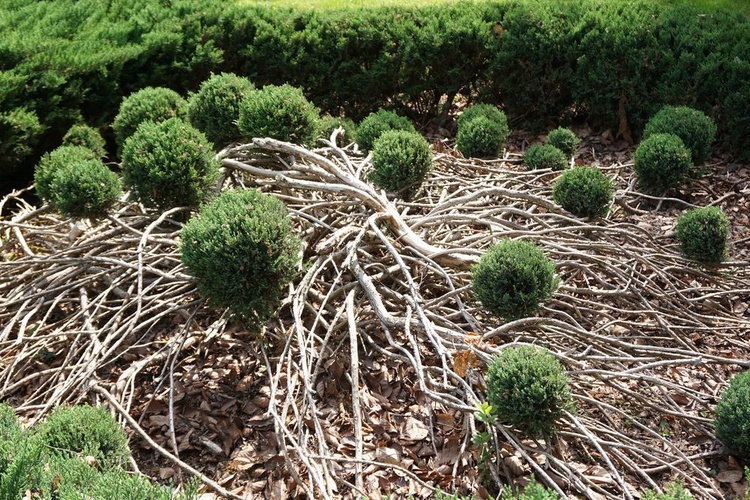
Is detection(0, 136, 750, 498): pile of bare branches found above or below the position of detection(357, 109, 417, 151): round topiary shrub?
below

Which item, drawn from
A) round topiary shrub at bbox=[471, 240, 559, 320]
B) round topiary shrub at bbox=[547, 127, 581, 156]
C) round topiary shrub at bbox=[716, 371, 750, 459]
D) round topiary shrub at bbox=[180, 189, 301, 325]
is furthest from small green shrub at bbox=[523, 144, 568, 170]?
round topiary shrub at bbox=[180, 189, 301, 325]

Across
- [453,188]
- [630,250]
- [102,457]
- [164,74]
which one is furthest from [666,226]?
[164,74]

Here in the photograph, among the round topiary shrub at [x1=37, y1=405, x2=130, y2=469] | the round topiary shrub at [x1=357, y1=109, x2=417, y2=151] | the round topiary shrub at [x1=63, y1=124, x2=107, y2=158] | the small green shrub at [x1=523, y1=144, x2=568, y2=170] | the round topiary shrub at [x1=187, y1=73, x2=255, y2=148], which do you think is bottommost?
the round topiary shrub at [x1=63, y1=124, x2=107, y2=158]

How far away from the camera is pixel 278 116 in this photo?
4895mm

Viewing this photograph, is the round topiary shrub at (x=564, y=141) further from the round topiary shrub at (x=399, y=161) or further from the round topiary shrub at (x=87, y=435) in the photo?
the round topiary shrub at (x=87, y=435)

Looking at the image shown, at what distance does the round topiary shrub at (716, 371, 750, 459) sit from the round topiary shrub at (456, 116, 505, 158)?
3270mm

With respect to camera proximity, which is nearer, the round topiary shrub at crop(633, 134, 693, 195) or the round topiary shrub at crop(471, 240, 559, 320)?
the round topiary shrub at crop(471, 240, 559, 320)

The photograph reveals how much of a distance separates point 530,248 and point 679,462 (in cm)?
133

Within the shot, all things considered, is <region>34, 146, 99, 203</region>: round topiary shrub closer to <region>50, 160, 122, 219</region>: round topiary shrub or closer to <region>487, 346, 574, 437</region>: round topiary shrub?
<region>50, 160, 122, 219</region>: round topiary shrub

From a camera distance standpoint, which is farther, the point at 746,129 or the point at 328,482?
the point at 746,129

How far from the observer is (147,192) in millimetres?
4504

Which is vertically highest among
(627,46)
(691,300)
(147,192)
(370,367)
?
(627,46)

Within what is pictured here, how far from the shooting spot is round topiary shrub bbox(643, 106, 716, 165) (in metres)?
6.10

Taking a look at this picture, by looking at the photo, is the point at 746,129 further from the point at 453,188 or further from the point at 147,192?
the point at 147,192
